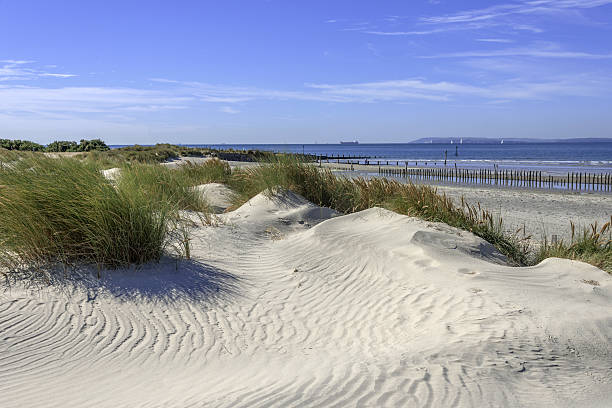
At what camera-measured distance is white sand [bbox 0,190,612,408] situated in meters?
3.49

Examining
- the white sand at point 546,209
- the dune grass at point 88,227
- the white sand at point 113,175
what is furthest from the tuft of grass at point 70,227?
the white sand at point 546,209

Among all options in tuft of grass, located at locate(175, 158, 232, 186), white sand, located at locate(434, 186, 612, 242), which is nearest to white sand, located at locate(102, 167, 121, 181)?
tuft of grass, located at locate(175, 158, 232, 186)

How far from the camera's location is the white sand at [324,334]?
11.5 ft

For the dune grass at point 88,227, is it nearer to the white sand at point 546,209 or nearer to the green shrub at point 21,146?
the white sand at point 546,209

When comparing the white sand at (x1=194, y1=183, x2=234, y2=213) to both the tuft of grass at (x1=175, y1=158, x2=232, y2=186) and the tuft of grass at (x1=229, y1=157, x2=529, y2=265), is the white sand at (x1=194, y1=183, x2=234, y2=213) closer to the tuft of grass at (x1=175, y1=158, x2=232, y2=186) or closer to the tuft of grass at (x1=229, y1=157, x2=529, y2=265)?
the tuft of grass at (x1=229, y1=157, x2=529, y2=265)

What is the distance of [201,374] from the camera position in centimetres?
395

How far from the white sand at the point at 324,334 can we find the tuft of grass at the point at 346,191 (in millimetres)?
1336

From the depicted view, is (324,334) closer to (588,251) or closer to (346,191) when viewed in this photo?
(588,251)

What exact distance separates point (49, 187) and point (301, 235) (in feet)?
14.0

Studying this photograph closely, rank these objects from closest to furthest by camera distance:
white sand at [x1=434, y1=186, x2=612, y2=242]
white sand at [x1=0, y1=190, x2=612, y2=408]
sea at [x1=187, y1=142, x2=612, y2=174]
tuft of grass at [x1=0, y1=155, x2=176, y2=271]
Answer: white sand at [x1=0, y1=190, x2=612, y2=408] < tuft of grass at [x1=0, y1=155, x2=176, y2=271] < white sand at [x1=434, y1=186, x2=612, y2=242] < sea at [x1=187, y1=142, x2=612, y2=174]

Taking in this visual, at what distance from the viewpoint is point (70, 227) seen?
579 cm

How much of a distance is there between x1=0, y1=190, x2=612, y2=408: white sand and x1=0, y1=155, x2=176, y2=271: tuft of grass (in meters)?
0.33

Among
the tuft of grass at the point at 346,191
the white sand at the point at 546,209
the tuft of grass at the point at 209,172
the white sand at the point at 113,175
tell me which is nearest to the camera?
the tuft of grass at the point at 346,191

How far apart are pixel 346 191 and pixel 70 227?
6805mm
